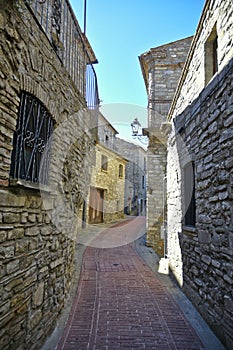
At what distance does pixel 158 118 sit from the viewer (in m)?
9.46

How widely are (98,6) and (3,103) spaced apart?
3.89 m

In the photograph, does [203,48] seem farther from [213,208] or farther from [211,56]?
[213,208]

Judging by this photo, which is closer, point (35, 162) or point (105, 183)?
point (35, 162)

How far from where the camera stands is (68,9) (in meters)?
4.25

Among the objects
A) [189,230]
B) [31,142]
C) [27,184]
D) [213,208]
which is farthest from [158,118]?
[27,184]

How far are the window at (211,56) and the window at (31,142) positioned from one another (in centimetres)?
273

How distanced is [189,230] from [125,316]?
1812 millimetres

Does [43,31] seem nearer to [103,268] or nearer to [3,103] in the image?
[3,103]

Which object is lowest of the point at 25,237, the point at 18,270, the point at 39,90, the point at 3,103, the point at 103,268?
the point at 103,268

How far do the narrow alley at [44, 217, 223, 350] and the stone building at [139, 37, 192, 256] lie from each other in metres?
3.21

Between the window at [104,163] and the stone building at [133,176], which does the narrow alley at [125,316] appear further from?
the stone building at [133,176]

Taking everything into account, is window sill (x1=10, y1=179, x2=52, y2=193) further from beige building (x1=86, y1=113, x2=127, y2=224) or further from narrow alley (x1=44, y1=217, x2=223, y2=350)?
beige building (x1=86, y1=113, x2=127, y2=224)

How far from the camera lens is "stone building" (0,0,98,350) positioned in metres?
2.36

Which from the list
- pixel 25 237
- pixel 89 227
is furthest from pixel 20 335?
pixel 89 227
